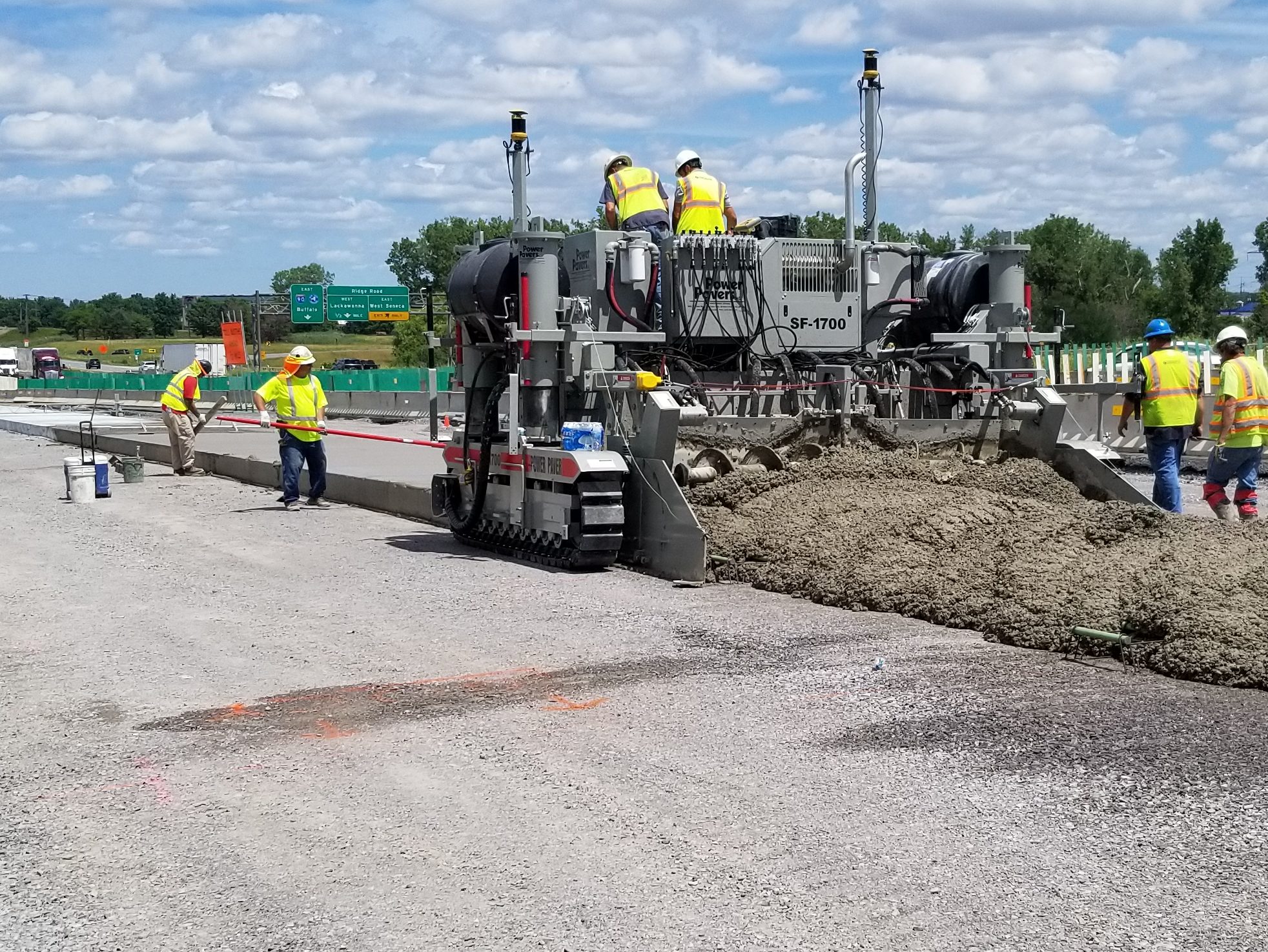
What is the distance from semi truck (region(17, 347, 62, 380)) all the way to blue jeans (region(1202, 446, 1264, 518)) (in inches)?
3843

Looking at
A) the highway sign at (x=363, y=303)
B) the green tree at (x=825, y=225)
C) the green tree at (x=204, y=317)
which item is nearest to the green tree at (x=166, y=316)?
the green tree at (x=204, y=317)

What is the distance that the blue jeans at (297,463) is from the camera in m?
16.5

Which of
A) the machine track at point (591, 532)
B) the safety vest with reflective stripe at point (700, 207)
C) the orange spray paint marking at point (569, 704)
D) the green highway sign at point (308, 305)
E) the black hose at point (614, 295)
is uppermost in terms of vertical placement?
the green highway sign at point (308, 305)

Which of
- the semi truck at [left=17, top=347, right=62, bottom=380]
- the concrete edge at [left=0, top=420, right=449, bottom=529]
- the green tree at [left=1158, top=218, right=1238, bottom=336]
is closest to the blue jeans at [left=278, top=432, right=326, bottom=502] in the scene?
the concrete edge at [left=0, top=420, right=449, bottom=529]

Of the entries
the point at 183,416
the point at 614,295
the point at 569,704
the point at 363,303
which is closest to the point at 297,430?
the point at 183,416

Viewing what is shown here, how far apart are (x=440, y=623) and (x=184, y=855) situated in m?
4.12

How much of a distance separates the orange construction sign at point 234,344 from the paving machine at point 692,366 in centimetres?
3245

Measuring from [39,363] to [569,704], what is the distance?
342 ft

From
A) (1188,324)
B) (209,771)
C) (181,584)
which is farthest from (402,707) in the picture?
(1188,324)

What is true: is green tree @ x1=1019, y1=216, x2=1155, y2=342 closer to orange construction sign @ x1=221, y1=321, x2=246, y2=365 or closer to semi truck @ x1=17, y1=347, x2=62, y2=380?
orange construction sign @ x1=221, y1=321, x2=246, y2=365

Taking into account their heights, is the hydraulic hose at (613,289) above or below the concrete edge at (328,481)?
above

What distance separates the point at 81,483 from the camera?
59.0 feet

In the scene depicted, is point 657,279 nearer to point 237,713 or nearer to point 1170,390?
point 1170,390

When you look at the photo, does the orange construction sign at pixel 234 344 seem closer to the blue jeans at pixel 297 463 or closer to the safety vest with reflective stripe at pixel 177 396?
the safety vest with reflective stripe at pixel 177 396
